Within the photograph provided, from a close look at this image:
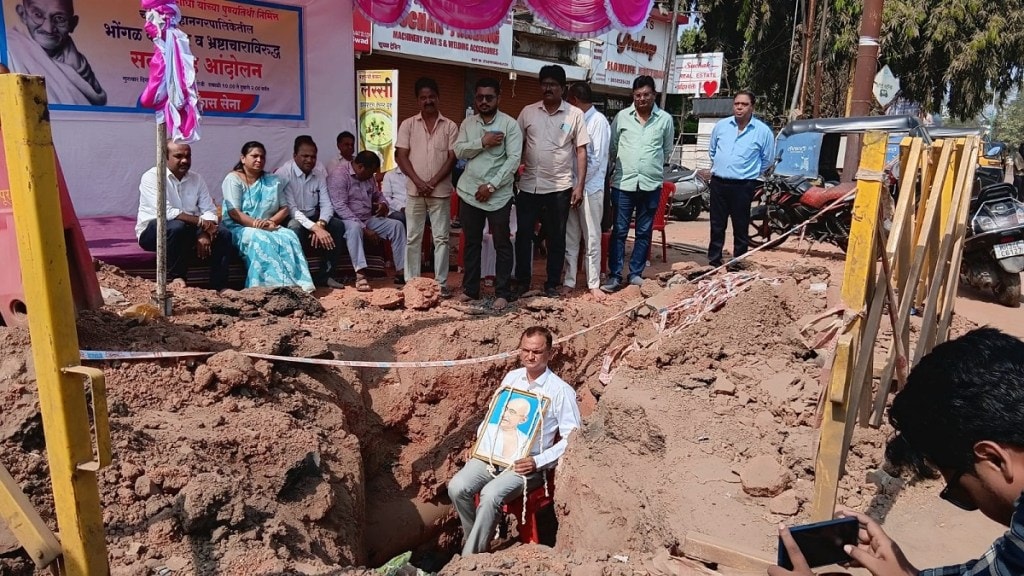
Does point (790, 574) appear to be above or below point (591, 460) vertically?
above

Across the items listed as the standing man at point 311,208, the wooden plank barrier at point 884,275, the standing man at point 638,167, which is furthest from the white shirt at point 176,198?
the wooden plank barrier at point 884,275

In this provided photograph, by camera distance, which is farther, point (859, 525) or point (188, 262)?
point (188, 262)

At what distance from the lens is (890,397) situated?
4.09 metres

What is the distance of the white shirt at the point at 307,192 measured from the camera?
21.2 ft

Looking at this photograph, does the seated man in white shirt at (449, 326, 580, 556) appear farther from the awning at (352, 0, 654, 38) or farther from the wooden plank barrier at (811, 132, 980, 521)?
the awning at (352, 0, 654, 38)

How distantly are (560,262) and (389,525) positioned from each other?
2.91m

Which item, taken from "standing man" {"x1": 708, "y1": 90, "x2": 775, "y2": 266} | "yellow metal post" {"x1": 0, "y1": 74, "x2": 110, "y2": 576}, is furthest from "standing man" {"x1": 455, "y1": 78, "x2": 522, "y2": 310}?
"yellow metal post" {"x1": 0, "y1": 74, "x2": 110, "y2": 576}

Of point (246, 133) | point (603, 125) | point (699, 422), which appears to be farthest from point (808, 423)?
point (246, 133)

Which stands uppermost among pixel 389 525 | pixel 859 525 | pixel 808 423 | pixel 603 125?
pixel 603 125

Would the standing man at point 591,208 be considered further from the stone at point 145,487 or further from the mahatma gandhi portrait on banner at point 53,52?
the mahatma gandhi portrait on banner at point 53,52

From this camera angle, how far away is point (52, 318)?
1.76 m

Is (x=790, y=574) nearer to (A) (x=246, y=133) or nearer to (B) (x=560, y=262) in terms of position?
(B) (x=560, y=262)

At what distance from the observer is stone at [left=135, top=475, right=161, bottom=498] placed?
275 centimetres

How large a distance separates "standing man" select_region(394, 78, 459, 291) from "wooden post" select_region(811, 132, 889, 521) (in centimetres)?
397
